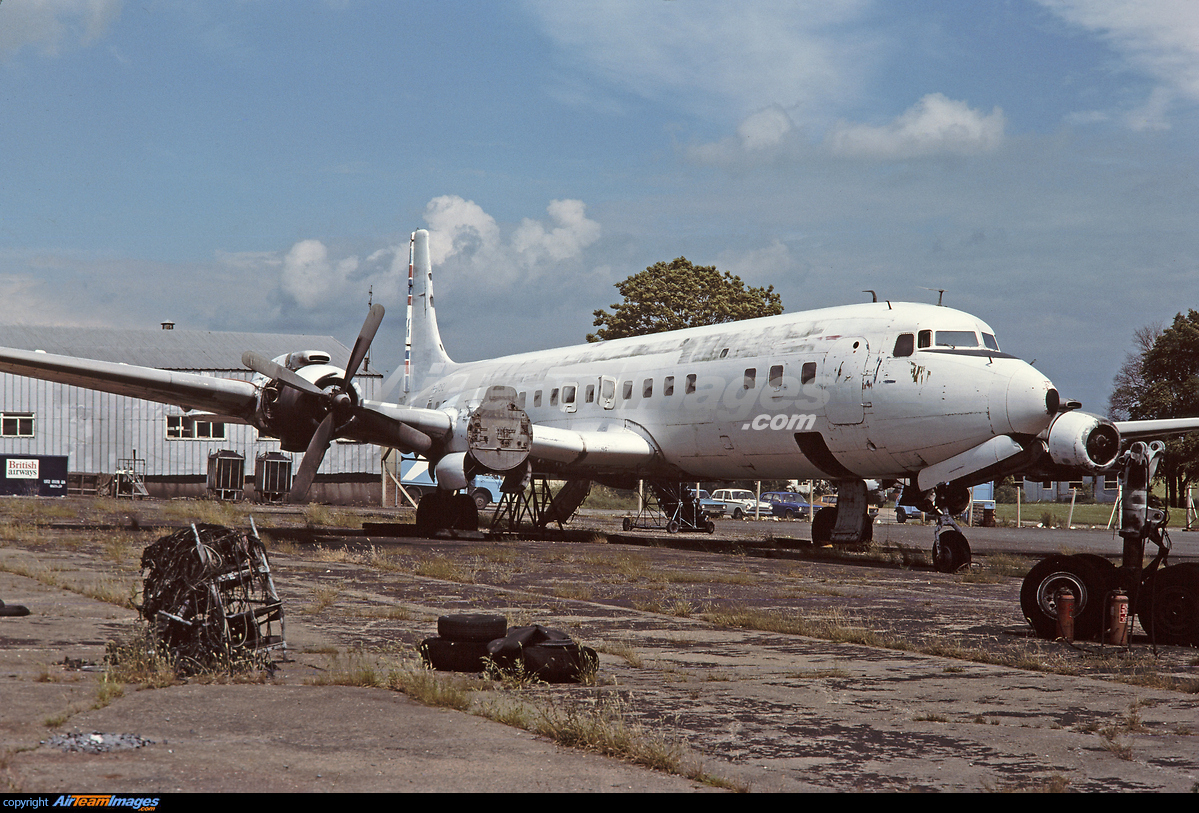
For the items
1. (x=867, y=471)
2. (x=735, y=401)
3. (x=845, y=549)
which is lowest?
(x=845, y=549)

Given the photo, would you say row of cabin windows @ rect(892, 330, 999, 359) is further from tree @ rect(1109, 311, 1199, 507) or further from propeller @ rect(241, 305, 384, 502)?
tree @ rect(1109, 311, 1199, 507)

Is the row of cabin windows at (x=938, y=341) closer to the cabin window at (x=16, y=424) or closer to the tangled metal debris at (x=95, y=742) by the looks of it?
the tangled metal debris at (x=95, y=742)

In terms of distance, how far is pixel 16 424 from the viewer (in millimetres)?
55719

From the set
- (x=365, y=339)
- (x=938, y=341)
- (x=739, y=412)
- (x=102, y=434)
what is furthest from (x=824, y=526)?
(x=102, y=434)

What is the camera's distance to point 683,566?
2008 centimetres

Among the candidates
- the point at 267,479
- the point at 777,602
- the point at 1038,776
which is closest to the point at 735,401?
the point at 777,602

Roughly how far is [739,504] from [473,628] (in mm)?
48052

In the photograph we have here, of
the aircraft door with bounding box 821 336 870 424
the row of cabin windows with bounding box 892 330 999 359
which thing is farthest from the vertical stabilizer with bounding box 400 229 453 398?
the row of cabin windows with bounding box 892 330 999 359

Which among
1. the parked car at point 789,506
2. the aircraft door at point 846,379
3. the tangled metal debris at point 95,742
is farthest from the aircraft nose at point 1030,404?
the parked car at point 789,506

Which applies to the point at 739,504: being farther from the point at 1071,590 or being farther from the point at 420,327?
the point at 1071,590

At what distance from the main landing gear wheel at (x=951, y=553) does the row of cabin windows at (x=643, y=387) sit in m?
3.89

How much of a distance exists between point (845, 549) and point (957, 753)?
18.3m

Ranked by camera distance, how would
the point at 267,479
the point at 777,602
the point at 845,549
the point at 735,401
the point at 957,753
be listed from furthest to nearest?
the point at 267,479 → the point at 845,549 → the point at 735,401 → the point at 777,602 → the point at 957,753
